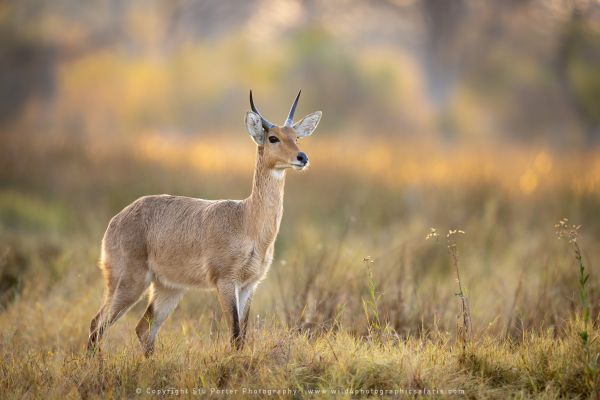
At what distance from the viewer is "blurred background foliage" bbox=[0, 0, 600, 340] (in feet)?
31.5

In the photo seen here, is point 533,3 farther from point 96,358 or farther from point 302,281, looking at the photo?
point 96,358

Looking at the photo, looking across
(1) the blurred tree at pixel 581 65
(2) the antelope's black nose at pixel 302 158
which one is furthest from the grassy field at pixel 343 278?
(1) the blurred tree at pixel 581 65

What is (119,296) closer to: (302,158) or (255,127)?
(255,127)

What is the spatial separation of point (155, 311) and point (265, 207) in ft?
4.71

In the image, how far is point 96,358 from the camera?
6.38 meters

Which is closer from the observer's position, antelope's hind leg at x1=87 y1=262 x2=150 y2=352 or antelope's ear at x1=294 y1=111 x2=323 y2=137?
antelope's hind leg at x1=87 y1=262 x2=150 y2=352

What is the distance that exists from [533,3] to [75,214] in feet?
70.9

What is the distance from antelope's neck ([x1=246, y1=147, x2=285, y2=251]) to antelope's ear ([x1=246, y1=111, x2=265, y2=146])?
0.20 meters

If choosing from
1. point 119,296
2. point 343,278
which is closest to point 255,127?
point 119,296

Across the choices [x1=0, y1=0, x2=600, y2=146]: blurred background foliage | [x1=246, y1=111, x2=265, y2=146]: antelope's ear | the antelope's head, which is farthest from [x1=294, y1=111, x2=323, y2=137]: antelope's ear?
[x1=0, y1=0, x2=600, y2=146]: blurred background foliage

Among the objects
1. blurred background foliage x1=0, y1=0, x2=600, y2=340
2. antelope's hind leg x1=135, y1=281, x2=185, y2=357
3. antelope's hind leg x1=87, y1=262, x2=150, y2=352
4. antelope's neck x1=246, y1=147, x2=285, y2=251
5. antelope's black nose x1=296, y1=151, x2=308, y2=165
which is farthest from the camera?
blurred background foliage x1=0, y1=0, x2=600, y2=340

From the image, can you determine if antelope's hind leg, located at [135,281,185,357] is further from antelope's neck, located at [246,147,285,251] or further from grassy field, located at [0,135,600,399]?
antelope's neck, located at [246,147,285,251]

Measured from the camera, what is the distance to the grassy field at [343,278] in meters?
6.10

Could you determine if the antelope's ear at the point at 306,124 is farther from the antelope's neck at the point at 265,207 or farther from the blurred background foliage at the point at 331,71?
the blurred background foliage at the point at 331,71
